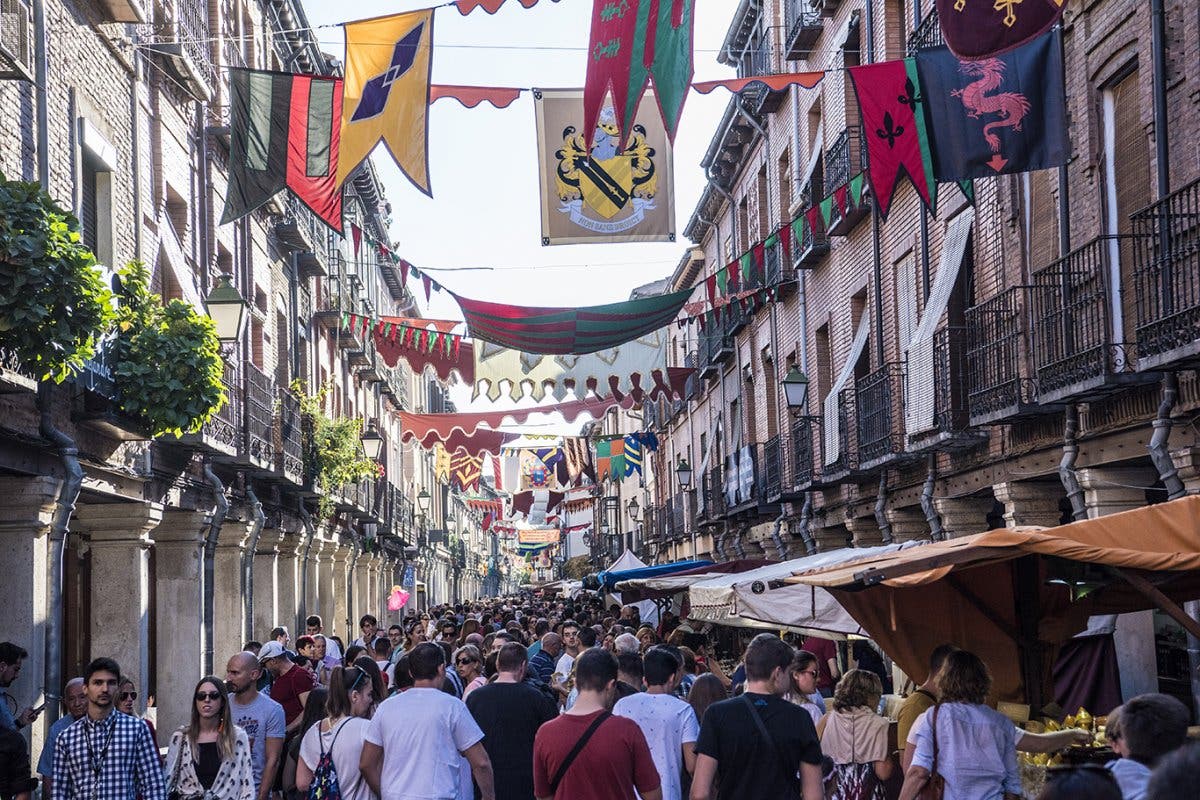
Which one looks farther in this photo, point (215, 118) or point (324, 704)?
point (215, 118)

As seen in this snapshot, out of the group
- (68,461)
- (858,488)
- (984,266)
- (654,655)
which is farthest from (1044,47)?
(858,488)

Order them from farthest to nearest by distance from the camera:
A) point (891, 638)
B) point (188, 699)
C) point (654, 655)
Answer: point (188, 699)
point (891, 638)
point (654, 655)

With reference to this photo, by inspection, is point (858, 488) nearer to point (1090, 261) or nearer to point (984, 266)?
point (984, 266)

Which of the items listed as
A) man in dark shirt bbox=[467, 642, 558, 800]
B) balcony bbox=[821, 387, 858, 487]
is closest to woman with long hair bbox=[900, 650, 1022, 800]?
man in dark shirt bbox=[467, 642, 558, 800]

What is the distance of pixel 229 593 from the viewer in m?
21.9

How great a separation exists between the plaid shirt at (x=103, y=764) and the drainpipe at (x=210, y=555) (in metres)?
11.4

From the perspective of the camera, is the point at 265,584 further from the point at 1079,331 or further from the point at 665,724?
the point at 665,724

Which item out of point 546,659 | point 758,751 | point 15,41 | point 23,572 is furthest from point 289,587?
point 758,751

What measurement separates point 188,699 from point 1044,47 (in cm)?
1279

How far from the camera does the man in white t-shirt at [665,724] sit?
791cm

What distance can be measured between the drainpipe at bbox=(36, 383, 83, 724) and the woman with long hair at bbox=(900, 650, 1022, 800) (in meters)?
7.91

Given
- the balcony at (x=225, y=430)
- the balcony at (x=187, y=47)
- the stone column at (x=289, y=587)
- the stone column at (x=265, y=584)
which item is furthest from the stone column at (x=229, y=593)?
the balcony at (x=187, y=47)

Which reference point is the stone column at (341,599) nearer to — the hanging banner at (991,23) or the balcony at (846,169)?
the balcony at (846,169)

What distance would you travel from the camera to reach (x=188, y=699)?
18.9 meters
